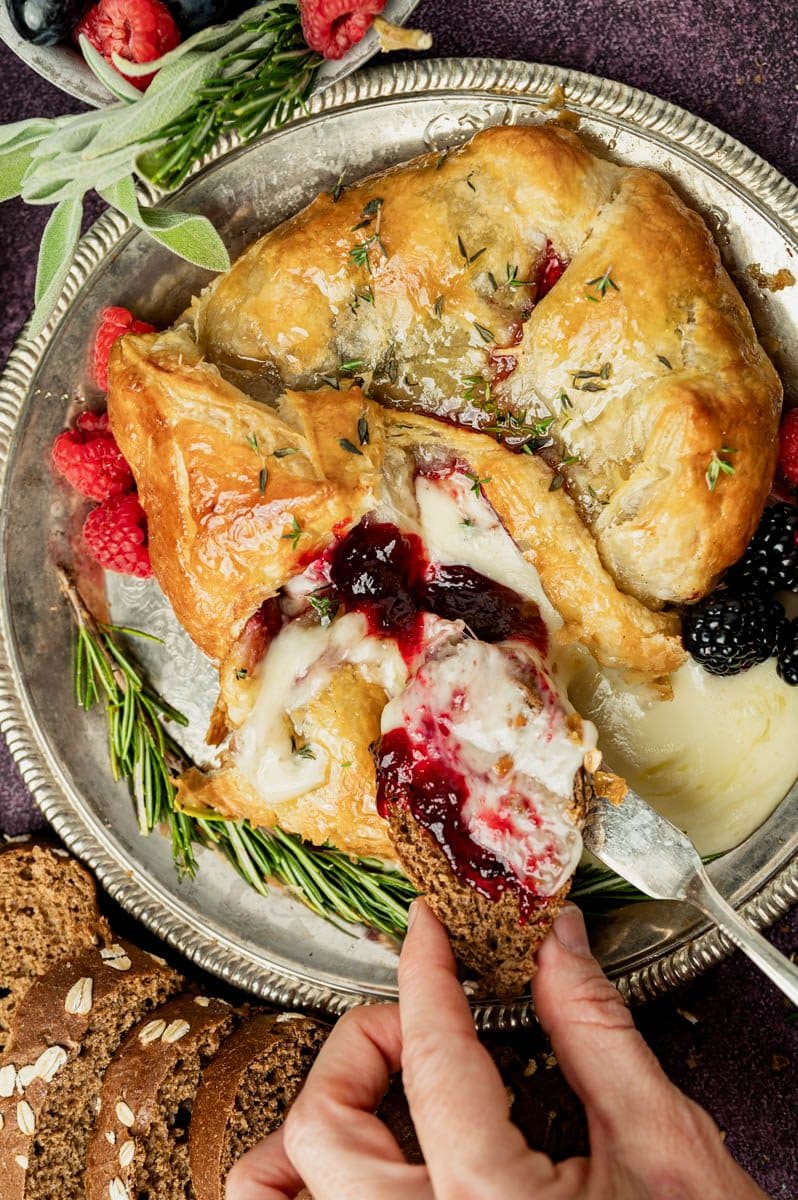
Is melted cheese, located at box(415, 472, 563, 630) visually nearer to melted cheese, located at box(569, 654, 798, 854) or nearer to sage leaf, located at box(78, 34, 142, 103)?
melted cheese, located at box(569, 654, 798, 854)

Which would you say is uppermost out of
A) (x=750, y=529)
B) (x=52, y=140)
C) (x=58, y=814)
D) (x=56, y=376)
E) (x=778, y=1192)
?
(x=750, y=529)

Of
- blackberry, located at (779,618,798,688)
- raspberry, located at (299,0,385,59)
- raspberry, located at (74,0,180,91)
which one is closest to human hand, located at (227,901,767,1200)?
blackberry, located at (779,618,798,688)

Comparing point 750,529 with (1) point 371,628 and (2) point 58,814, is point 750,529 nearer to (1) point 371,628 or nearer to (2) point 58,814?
(1) point 371,628

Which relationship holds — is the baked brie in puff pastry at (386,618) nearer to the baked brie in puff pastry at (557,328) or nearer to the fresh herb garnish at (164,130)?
the baked brie in puff pastry at (557,328)

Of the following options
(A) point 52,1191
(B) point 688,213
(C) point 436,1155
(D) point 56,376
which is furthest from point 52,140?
(A) point 52,1191

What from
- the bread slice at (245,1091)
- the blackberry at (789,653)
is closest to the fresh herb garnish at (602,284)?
the blackberry at (789,653)

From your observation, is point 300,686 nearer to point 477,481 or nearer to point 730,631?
point 477,481

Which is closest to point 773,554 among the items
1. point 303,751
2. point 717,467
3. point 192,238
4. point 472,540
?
point 717,467
